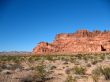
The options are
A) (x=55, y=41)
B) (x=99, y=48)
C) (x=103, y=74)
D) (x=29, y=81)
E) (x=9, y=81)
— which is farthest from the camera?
(x=55, y=41)

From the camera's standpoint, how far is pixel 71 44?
422 ft

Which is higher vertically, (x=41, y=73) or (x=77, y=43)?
(x=77, y=43)

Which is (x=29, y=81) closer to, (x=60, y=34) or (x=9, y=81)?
(x=9, y=81)

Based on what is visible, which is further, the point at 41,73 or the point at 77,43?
the point at 77,43

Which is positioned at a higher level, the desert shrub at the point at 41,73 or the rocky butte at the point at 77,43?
the rocky butte at the point at 77,43

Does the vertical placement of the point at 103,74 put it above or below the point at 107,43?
below

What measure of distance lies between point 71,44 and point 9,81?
384 feet

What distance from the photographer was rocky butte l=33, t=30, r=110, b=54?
117 meters

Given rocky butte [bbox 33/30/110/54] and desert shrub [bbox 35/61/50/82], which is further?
rocky butte [bbox 33/30/110/54]

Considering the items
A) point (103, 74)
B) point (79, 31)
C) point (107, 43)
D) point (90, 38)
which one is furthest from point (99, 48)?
point (103, 74)

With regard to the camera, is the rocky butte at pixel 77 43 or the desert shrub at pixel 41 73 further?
the rocky butte at pixel 77 43

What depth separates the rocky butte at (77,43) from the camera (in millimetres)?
117312

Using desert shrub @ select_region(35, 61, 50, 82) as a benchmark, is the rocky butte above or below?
above

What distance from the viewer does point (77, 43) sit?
127125 millimetres
